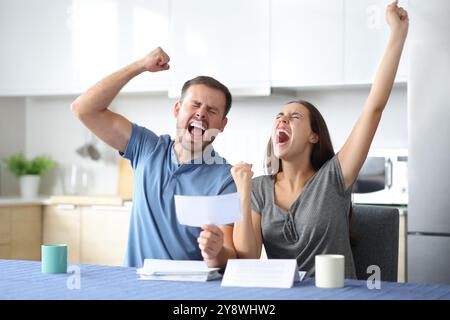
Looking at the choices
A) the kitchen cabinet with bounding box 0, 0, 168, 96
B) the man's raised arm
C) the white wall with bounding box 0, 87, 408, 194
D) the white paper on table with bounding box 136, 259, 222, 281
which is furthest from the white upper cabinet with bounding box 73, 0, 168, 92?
the white paper on table with bounding box 136, 259, 222, 281

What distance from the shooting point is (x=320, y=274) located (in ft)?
6.88

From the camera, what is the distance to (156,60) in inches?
103

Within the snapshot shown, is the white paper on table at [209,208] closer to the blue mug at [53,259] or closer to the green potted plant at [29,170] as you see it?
the blue mug at [53,259]

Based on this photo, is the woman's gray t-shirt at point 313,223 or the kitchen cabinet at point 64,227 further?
the kitchen cabinet at point 64,227

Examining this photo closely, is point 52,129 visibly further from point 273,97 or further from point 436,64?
point 436,64

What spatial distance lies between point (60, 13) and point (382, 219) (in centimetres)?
316

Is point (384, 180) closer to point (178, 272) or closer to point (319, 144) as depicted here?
point (319, 144)

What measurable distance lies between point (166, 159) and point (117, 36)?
256 centimetres

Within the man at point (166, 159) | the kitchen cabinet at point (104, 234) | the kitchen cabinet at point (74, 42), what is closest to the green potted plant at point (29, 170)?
the kitchen cabinet at point (74, 42)

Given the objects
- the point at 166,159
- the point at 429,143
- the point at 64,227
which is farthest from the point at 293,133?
the point at 64,227

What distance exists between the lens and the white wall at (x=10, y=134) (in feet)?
18.7

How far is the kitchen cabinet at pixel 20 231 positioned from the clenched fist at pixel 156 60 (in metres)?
2.71

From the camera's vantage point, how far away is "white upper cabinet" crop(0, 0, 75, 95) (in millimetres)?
5277
